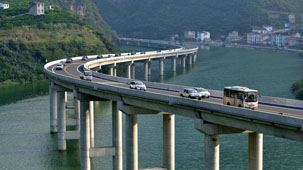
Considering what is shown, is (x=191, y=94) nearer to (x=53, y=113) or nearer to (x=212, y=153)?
(x=212, y=153)

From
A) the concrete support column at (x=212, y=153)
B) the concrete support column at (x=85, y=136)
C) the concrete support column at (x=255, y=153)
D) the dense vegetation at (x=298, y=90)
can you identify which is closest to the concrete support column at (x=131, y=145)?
the concrete support column at (x=85, y=136)

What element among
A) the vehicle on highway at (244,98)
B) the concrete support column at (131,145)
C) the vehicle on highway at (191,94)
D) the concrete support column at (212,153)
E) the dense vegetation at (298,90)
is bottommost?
the dense vegetation at (298,90)

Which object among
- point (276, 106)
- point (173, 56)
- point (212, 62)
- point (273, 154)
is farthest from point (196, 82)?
point (276, 106)

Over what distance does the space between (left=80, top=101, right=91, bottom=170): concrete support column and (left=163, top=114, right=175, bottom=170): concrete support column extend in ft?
36.5

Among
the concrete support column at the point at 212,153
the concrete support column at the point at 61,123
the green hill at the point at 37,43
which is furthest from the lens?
the green hill at the point at 37,43

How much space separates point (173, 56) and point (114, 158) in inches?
4625

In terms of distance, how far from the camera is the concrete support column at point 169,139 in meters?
58.1

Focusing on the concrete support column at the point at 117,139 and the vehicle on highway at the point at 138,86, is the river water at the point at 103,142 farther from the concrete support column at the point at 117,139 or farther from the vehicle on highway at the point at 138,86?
the vehicle on highway at the point at 138,86

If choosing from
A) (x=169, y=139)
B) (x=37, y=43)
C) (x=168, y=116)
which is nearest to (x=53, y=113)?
(x=169, y=139)

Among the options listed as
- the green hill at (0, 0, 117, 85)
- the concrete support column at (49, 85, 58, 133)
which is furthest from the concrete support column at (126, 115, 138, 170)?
the green hill at (0, 0, 117, 85)

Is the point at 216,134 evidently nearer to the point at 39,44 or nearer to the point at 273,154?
the point at 273,154

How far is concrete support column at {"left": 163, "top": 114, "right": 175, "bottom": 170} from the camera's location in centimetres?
5812

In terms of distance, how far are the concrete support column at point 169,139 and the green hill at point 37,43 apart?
93467 millimetres

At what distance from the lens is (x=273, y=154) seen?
230 ft
